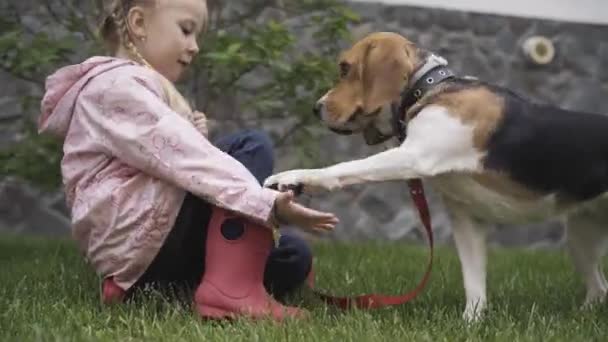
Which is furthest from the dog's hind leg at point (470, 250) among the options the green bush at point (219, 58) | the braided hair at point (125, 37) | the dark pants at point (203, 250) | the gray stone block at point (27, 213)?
the gray stone block at point (27, 213)

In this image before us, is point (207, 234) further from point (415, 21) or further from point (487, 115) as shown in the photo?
point (415, 21)

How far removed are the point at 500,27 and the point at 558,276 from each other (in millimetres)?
3100

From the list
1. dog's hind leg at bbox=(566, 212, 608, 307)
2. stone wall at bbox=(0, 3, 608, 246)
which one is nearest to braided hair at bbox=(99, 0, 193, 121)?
dog's hind leg at bbox=(566, 212, 608, 307)

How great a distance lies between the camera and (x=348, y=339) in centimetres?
215

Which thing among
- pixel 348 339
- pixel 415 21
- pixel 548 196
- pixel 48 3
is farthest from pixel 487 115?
pixel 415 21

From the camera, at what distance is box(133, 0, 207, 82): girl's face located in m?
2.71

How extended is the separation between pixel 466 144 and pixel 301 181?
0.52 meters

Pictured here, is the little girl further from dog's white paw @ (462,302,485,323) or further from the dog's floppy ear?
dog's white paw @ (462,302,485,323)

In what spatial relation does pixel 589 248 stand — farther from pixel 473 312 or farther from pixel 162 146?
pixel 162 146

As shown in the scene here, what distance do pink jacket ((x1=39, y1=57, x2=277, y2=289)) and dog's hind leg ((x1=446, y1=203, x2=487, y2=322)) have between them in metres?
0.82

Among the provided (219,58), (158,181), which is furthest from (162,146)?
(219,58)

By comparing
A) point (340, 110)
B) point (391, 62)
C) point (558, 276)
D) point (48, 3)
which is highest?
point (391, 62)

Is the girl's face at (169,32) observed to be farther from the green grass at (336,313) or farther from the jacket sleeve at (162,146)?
the green grass at (336,313)

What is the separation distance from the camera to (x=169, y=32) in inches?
107
